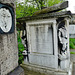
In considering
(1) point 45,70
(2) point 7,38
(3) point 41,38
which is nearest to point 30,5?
(3) point 41,38

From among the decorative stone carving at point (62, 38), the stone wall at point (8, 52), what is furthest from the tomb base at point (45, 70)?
the stone wall at point (8, 52)

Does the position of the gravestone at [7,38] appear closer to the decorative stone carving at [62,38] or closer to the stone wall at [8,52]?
the stone wall at [8,52]

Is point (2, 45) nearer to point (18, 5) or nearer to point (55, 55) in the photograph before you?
point (55, 55)

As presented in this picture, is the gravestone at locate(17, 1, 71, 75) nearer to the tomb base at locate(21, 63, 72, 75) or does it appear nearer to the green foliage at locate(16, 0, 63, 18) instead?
the tomb base at locate(21, 63, 72, 75)

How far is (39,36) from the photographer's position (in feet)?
14.8

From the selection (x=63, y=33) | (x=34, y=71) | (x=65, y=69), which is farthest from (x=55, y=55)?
(x=34, y=71)

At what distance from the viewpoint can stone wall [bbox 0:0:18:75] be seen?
1.89 m

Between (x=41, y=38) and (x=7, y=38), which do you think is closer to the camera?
(x=7, y=38)

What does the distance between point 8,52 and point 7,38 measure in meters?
0.31

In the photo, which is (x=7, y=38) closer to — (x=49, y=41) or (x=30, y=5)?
(x=49, y=41)

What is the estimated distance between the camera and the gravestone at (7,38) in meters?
1.88

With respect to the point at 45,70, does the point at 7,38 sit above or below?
above

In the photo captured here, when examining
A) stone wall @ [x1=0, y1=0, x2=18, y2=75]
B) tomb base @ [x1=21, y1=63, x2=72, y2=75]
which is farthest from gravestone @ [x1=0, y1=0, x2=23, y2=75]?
tomb base @ [x1=21, y1=63, x2=72, y2=75]

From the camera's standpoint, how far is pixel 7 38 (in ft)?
6.61
